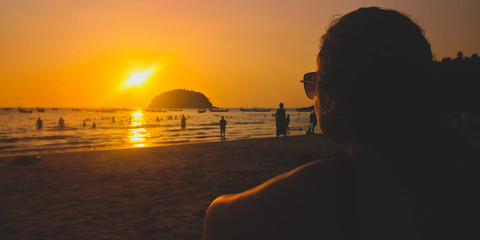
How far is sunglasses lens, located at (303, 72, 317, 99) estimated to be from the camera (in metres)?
1.08

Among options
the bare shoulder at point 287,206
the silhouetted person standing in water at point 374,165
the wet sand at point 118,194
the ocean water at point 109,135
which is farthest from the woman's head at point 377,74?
the ocean water at point 109,135

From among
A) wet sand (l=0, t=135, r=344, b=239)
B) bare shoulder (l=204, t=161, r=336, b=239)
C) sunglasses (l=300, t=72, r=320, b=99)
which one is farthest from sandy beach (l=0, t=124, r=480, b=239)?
bare shoulder (l=204, t=161, r=336, b=239)

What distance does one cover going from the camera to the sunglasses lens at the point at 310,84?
108 cm

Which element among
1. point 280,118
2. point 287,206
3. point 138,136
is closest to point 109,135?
point 138,136

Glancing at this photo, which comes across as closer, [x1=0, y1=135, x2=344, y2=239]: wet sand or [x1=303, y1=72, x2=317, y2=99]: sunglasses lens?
[x1=303, y1=72, x2=317, y2=99]: sunglasses lens

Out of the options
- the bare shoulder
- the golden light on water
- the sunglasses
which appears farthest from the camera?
the golden light on water

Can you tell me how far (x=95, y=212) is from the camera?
20.8 ft

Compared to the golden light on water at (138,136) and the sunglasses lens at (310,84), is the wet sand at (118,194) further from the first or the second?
the golden light on water at (138,136)

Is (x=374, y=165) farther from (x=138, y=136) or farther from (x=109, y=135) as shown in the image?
(x=109, y=135)

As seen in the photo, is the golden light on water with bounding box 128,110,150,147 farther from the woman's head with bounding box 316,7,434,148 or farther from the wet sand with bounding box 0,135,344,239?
the woman's head with bounding box 316,7,434,148

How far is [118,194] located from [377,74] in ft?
26.1

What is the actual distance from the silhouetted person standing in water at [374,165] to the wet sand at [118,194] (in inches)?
179

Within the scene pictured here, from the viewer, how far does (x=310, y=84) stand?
112cm

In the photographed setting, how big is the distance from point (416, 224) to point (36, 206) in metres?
8.03
